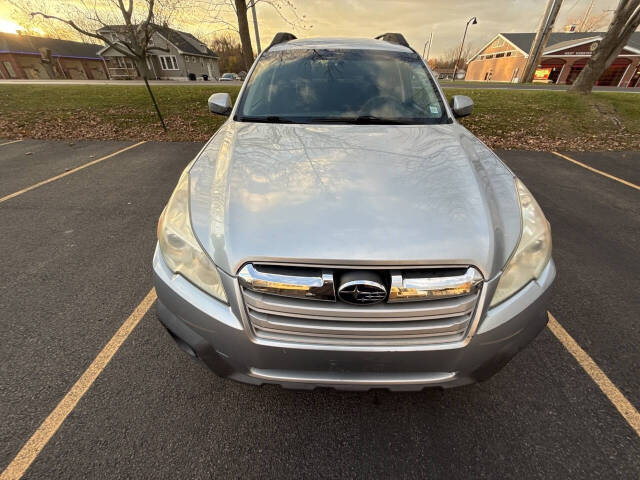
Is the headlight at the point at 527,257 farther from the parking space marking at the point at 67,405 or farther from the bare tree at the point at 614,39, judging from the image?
the bare tree at the point at 614,39

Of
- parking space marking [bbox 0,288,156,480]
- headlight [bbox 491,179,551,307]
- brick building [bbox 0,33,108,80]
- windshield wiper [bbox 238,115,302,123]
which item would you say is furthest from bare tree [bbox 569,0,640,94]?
brick building [bbox 0,33,108,80]

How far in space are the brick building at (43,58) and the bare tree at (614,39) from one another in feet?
194

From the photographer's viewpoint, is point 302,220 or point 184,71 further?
point 184,71

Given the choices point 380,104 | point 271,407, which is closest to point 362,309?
point 271,407

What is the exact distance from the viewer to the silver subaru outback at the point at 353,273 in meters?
1.21

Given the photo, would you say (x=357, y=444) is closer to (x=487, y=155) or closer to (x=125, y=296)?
(x=487, y=155)

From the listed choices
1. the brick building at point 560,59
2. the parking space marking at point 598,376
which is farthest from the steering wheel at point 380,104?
the brick building at point 560,59

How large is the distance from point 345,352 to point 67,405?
5.66 feet

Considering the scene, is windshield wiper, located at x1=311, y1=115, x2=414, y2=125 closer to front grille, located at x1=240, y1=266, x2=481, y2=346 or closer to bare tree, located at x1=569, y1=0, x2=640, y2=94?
front grille, located at x1=240, y1=266, x2=481, y2=346

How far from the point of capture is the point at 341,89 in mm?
2449

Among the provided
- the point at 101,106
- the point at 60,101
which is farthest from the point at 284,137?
the point at 60,101

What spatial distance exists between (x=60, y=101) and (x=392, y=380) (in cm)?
1612

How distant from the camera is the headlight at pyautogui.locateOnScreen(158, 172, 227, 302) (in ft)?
4.26

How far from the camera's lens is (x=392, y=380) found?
130cm
